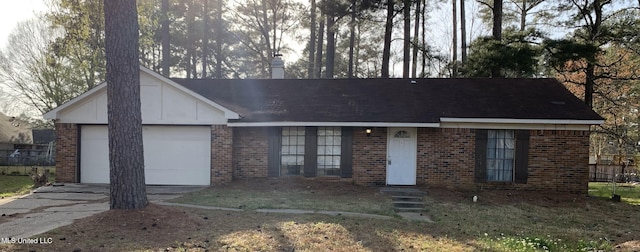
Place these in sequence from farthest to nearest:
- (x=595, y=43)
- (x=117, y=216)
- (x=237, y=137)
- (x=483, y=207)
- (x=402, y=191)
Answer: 1. (x=595, y=43)
2. (x=237, y=137)
3. (x=402, y=191)
4. (x=483, y=207)
5. (x=117, y=216)

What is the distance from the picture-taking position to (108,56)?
7.00 metres

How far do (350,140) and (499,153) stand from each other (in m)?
4.62

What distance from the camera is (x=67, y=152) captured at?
489 inches

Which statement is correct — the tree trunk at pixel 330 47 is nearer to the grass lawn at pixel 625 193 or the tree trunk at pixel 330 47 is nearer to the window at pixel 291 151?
the window at pixel 291 151

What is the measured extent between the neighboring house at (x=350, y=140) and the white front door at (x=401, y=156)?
31mm

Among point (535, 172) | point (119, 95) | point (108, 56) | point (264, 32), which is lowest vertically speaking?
point (535, 172)

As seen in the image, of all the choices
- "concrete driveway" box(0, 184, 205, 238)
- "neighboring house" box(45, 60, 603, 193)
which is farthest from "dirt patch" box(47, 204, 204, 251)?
"neighboring house" box(45, 60, 603, 193)

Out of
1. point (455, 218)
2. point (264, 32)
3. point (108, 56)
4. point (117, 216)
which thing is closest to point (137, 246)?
point (117, 216)

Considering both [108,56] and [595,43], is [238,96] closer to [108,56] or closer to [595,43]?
[108,56]

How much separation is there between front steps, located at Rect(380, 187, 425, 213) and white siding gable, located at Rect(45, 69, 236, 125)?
5.59 m

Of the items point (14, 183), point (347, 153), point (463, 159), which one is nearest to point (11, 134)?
point (14, 183)

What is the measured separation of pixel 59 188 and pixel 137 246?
7.97 meters

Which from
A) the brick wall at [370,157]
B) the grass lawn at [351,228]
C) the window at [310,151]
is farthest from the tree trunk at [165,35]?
the brick wall at [370,157]

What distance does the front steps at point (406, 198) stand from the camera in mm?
9586
